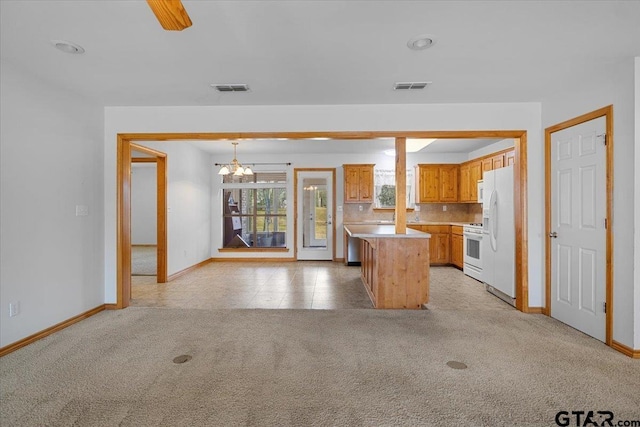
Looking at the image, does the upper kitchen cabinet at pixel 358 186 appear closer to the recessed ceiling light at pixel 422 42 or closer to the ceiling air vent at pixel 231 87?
the ceiling air vent at pixel 231 87

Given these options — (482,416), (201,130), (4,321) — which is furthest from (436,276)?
(4,321)

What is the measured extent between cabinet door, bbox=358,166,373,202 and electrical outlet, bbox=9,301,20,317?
18.8 ft

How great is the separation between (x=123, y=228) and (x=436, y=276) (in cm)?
489

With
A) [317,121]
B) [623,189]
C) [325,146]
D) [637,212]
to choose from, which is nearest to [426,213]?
[325,146]

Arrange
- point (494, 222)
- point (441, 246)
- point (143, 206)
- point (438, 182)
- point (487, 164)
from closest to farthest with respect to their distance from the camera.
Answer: point (494, 222)
point (487, 164)
point (441, 246)
point (438, 182)
point (143, 206)

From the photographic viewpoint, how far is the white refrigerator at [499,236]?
414 centimetres

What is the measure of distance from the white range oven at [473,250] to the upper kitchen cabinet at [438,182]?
4.27 feet

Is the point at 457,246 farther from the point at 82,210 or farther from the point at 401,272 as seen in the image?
the point at 82,210

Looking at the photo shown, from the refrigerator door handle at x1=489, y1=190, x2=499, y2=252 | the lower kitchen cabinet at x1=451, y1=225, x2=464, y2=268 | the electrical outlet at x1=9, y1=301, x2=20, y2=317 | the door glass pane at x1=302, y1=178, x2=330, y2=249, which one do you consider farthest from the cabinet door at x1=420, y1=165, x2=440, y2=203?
the electrical outlet at x1=9, y1=301, x2=20, y2=317

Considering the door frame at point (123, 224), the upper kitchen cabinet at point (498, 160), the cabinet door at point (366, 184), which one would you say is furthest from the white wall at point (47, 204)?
the upper kitchen cabinet at point (498, 160)

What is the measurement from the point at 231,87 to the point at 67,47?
1.36 metres

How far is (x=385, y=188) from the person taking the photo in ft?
24.7

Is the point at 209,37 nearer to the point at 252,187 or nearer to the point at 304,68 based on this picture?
the point at 304,68

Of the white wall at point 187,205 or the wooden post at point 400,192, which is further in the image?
the white wall at point 187,205
